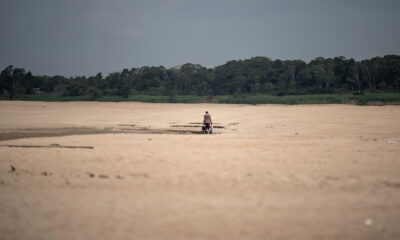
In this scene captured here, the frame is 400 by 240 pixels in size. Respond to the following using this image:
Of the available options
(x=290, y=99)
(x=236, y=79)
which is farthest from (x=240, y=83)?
(x=290, y=99)

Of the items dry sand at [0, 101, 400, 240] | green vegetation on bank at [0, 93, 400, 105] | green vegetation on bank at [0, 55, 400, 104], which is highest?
green vegetation on bank at [0, 55, 400, 104]

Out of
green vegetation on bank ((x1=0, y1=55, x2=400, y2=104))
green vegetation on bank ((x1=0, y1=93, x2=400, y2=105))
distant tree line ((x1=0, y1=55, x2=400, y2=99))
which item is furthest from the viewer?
distant tree line ((x1=0, y1=55, x2=400, y2=99))

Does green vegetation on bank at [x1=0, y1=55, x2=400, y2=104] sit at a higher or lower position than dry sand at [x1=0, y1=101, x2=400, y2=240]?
higher

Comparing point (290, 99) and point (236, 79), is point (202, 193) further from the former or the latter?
point (236, 79)

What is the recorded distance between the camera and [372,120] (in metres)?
19.3

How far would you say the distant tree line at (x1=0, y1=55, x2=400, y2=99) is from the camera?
49875 millimetres

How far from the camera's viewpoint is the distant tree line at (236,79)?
49875 mm

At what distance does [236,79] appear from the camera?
62219 millimetres

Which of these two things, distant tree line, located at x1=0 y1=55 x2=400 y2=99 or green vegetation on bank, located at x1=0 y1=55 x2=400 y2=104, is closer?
green vegetation on bank, located at x1=0 y1=55 x2=400 y2=104

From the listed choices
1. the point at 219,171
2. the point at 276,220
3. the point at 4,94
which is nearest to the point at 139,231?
the point at 276,220

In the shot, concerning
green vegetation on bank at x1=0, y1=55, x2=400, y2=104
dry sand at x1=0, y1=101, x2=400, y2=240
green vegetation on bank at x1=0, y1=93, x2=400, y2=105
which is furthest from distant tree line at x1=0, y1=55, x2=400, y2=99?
dry sand at x1=0, y1=101, x2=400, y2=240

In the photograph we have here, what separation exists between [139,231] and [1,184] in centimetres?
375

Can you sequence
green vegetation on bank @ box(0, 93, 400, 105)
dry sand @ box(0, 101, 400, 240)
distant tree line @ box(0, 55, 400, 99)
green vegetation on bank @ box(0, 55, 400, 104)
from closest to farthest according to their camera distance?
dry sand @ box(0, 101, 400, 240), green vegetation on bank @ box(0, 93, 400, 105), green vegetation on bank @ box(0, 55, 400, 104), distant tree line @ box(0, 55, 400, 99)

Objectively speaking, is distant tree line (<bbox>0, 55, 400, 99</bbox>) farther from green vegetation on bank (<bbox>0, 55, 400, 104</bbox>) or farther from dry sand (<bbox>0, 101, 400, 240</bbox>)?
dry sand (<bbox>0, 101, 400, 240</bbox>)
